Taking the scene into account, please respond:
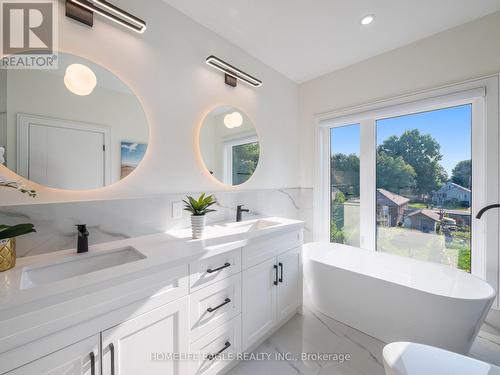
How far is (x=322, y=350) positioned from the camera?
5.52 feet

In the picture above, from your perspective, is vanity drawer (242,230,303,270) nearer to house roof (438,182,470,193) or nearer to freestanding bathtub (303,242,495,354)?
freestanding bathtub (303,242,495,354)

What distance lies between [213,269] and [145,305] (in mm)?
393

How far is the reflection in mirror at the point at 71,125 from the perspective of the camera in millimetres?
1103

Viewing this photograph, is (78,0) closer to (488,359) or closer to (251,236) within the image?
(251,236)

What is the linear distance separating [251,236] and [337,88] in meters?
2.13

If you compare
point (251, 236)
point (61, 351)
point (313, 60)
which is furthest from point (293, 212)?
point (61, 351)

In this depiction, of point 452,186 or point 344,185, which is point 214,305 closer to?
point 344,185

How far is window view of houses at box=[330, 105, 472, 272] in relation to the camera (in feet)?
6.57

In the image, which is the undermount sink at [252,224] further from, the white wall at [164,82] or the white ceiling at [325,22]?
the white ceiling at [325,22]

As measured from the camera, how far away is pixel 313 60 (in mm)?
2396

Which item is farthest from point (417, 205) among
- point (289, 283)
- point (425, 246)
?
point (289, 283)

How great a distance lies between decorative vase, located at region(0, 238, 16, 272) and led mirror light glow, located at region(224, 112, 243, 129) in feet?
5.30

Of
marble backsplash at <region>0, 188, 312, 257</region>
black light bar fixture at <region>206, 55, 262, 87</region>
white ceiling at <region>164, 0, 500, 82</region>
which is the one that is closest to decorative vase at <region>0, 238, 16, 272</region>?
marble backsplash at <region>0, 188, 312, 257</region>

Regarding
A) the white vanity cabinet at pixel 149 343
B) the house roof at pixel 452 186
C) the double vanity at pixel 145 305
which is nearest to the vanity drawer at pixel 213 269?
the double vanity at pixel 145 305
